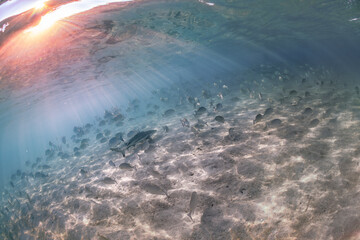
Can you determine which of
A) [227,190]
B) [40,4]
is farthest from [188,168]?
[40,4]

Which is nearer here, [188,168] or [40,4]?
[188,168]

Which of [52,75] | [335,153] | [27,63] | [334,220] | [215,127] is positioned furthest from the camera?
[52,75]

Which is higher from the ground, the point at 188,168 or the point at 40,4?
the point at 40,4

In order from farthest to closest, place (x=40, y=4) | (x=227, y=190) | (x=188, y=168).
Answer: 1. (x=40, y=4)
2. (x=188, y=168)
3. (x=227, y=190)

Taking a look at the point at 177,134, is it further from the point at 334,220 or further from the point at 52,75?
the point at 52,75

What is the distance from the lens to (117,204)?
745 cm

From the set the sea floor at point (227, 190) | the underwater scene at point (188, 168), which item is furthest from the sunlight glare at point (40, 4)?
the sea floor at point (227, 190)

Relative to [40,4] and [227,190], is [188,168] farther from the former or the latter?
[40,4]

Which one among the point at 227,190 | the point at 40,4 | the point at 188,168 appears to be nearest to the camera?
the point at 227,190

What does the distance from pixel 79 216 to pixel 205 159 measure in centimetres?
583

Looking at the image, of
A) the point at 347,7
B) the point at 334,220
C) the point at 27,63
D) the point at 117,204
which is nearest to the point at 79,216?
the point at 117,204

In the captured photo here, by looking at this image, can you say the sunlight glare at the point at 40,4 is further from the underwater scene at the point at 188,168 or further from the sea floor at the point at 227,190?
the sea floor at the point at 227,190

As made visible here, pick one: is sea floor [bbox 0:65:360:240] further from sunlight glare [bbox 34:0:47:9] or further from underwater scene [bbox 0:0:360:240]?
sunlight glare [bbox 34:0:47:9]

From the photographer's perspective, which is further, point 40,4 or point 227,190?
point 40,4
